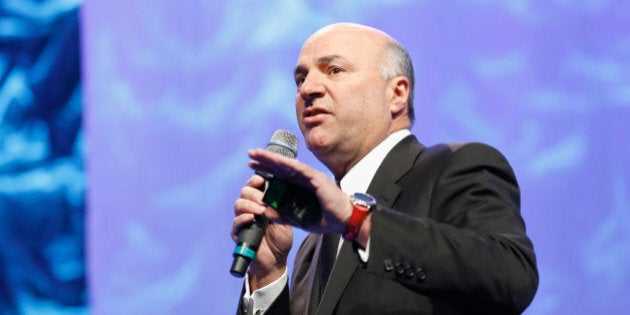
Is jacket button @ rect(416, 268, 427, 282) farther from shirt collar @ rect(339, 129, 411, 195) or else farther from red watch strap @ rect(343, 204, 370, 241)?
shirt collar @ rect(339, 129, 411, 195)

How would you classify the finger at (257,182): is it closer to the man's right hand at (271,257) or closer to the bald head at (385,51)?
the man's right hand at (271,257)

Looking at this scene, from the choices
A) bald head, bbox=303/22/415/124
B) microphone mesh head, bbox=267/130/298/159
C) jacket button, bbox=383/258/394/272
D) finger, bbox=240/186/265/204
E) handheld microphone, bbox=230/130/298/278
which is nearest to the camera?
jacket button, bbox=383/258/394/272

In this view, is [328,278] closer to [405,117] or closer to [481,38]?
[405,117]

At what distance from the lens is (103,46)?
9.72 ft

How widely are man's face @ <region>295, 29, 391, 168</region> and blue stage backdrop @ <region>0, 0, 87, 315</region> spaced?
3.81 ft

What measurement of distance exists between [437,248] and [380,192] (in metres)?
0.43

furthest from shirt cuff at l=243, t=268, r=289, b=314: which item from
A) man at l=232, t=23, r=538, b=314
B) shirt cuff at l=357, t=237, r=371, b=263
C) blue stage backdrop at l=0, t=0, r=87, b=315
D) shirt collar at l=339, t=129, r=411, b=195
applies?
blue stage backdrop at l=0, t=0, r=87, b=315

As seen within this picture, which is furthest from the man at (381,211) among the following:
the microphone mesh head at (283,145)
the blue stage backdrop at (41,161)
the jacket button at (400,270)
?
the blue stage backdrop at (41,161)

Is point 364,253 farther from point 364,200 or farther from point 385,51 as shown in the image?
point 385,51

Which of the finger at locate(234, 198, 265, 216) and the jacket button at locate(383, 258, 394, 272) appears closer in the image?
the jacket button at locate(383, 258, 394, 272)

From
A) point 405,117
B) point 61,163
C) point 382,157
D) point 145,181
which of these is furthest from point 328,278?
point 61,163

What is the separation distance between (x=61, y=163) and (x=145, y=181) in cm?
31

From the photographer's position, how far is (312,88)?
2.01 metres

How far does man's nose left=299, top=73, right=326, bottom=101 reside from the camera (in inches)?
79.2
